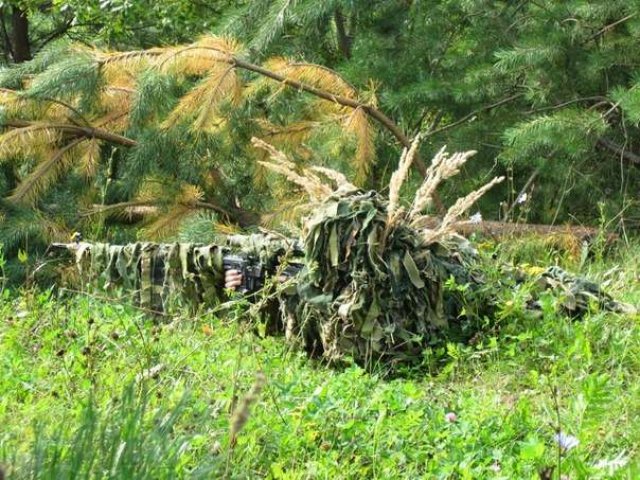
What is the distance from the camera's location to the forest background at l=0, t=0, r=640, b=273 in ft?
19.7

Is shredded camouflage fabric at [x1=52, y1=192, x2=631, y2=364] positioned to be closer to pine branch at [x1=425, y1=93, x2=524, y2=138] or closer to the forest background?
the forest background

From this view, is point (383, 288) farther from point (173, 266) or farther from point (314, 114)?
point (314, 114)

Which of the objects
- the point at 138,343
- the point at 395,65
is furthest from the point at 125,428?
the point at 395,65

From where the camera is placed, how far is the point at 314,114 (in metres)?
6.29

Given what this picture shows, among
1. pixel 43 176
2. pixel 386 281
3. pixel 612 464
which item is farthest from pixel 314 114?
pixel 612 464

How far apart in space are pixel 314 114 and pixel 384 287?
2448mm

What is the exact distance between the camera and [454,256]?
438cm

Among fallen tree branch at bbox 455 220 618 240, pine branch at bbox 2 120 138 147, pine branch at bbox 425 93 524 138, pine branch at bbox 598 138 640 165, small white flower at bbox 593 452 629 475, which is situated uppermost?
pine branch at bbox 2 120 138 147

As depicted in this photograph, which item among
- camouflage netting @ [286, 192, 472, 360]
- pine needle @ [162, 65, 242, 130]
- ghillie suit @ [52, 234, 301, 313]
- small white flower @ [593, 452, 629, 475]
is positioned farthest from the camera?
pine needle @ [162, 65, 242, 130]

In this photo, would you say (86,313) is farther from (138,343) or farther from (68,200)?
(68,200)

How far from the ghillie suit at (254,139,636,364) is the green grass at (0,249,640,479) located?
0.11 meters

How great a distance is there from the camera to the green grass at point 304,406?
2273mm

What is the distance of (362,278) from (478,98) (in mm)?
2949

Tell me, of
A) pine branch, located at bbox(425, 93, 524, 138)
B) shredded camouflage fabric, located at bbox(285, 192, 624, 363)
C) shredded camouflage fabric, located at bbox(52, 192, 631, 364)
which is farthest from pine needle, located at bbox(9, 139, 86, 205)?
shredded camouflage fabric, located at bbox(285, 192, 624, 363)
